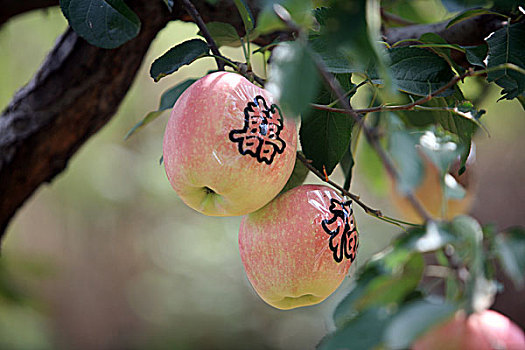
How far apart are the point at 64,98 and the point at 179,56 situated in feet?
0.95

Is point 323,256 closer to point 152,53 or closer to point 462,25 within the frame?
point 462,25

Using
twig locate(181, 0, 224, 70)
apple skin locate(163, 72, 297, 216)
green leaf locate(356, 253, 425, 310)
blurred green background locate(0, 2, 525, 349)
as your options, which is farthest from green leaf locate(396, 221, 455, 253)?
blurred green background locate(0, 2, 525, 349)

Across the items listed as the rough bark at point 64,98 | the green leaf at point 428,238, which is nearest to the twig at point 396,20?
the rough bark at point 64,98

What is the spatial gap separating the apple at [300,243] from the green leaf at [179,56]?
0.15m

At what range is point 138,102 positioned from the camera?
2.92 metres

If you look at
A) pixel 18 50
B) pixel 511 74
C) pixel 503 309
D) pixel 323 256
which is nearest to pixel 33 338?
pixel 18 50

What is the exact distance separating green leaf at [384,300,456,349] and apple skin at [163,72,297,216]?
0.63ft

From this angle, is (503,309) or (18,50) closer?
(503,309)

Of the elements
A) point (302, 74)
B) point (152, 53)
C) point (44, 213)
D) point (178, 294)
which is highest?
point (302, 74)

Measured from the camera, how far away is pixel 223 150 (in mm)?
392

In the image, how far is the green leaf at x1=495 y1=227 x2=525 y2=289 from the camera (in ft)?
0.79

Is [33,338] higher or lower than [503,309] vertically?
higher

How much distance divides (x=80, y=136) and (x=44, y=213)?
8.51 feet

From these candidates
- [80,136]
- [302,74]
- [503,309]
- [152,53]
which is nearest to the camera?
[302,74]
